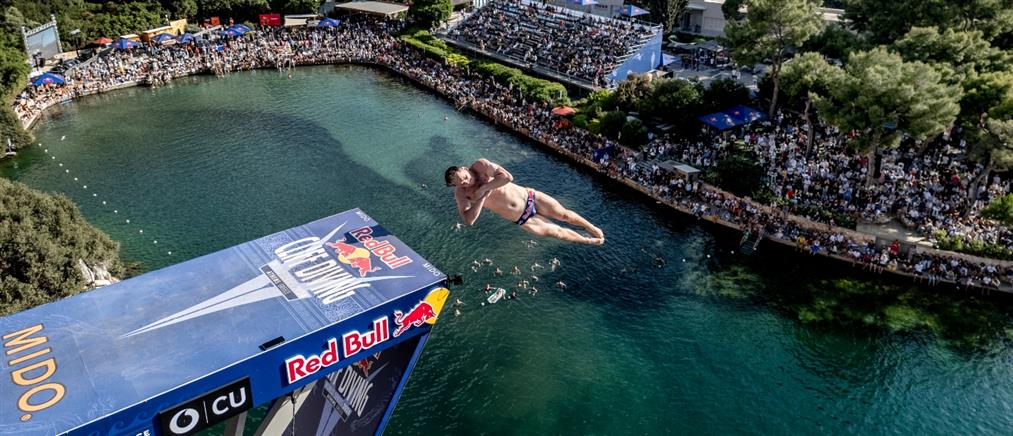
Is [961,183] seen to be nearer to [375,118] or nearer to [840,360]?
[840,360]

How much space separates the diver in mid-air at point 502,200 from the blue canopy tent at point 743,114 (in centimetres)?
3834

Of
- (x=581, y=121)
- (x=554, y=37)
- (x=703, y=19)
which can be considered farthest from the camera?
(x=703, y=19)

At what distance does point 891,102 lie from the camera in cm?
4044

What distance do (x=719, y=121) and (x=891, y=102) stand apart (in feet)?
44.3

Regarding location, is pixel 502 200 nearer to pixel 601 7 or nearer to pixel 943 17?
pixel 943 17

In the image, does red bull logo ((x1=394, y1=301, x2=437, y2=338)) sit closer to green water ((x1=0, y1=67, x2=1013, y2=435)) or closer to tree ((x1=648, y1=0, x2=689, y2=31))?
green water ((x1=0, y1=67, x2=1013, y2=435))

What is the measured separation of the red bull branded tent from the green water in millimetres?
8317

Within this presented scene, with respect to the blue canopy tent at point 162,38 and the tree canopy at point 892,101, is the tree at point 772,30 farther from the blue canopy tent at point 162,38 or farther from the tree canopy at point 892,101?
the blue canopy tent at point 162,38

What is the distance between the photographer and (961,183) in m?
43.9

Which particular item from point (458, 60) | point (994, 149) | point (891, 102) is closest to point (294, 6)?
point (458, 60)

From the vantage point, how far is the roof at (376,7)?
Result: 279 ft

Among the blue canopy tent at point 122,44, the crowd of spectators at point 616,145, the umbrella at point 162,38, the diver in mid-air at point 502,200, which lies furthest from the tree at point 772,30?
the blue canopy tent at point 122,44

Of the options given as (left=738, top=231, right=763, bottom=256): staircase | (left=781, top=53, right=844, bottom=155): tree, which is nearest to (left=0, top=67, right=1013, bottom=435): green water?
(left=738, top=231, right=763, bottom=256): staircase

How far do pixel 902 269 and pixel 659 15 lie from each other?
165 ft
